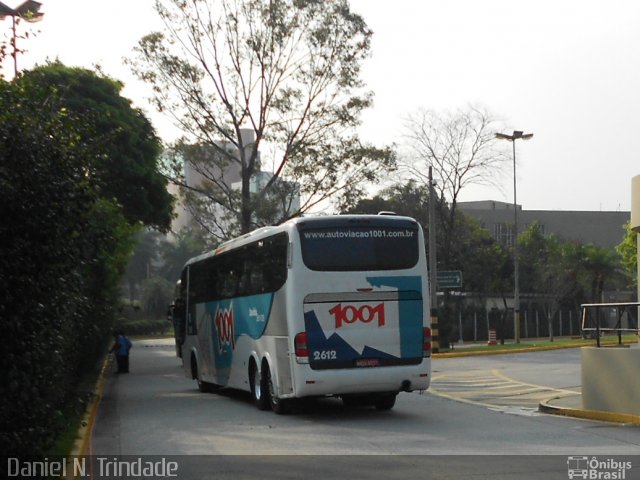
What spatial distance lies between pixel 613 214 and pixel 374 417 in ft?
280

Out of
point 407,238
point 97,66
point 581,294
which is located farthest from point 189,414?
point 581,294

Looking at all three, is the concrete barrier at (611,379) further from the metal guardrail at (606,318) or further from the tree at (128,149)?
the tree at (128,149)

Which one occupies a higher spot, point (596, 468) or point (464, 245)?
point (464, 245)

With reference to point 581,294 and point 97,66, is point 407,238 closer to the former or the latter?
point 97,66

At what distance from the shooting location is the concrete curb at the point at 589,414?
1609cm

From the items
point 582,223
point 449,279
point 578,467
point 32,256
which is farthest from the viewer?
point 582,223

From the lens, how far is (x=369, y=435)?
14750mm

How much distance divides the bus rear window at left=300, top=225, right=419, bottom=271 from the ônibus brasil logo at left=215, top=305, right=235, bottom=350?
506 centimetres

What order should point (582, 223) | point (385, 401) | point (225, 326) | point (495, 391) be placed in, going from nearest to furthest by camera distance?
1. point (385, 401)
2. point (225, 326)
3. point (495, 391)
4. point (582, 223)

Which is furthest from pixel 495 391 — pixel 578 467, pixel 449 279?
pixel 449 279

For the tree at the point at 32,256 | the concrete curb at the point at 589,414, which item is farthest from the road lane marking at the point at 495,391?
the tree at the point at 32,256

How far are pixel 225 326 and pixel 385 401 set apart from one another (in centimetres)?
502

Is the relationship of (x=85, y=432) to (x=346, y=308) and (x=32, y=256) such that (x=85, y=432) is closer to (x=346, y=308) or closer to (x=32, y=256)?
(x=346, y=308)

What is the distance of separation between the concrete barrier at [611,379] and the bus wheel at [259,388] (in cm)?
579
